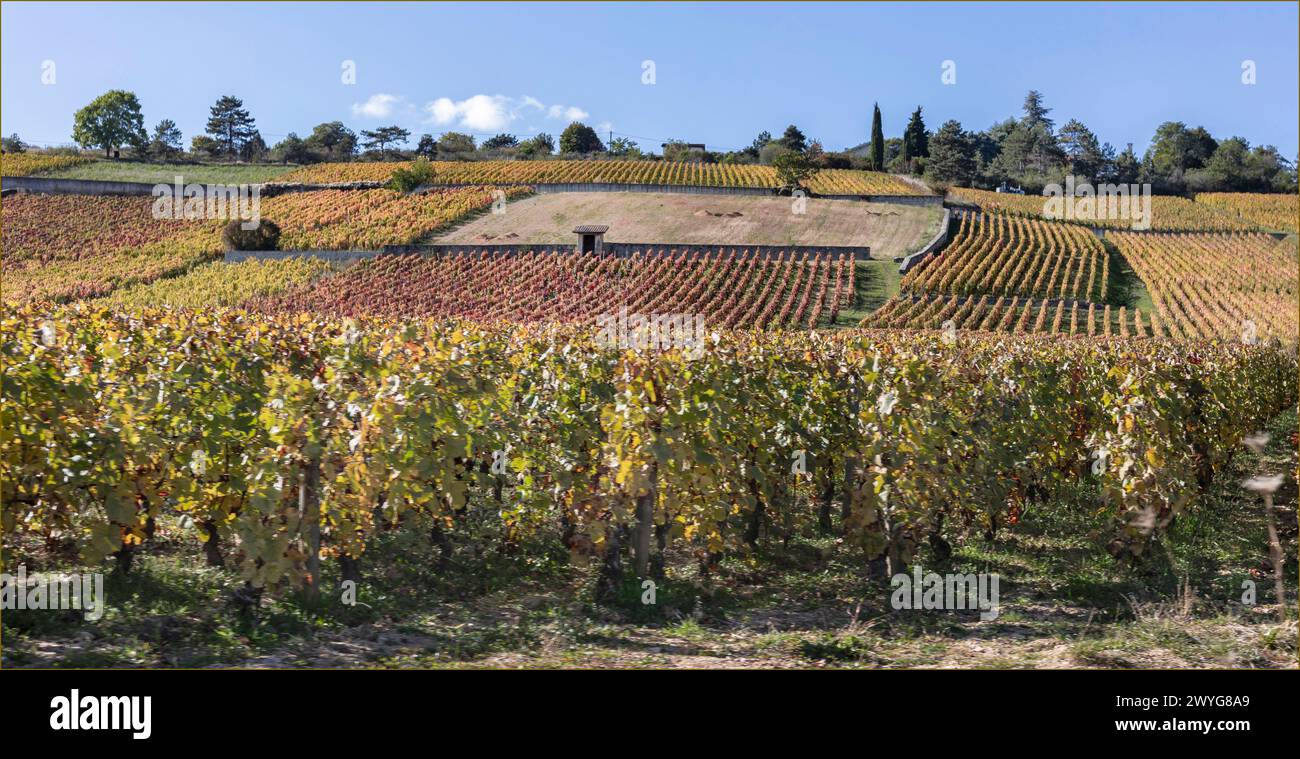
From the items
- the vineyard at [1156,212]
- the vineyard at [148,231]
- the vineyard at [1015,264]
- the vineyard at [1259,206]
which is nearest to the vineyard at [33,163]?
the vineyard at [148,231]

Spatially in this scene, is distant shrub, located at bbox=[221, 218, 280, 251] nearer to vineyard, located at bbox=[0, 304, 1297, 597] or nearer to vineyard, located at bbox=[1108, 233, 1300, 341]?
vineyard, located at bbox=[0, 304, 1297, 597]

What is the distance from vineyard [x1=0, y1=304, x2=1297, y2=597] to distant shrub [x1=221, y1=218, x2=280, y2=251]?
50523mm

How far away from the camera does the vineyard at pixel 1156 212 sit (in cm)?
7644

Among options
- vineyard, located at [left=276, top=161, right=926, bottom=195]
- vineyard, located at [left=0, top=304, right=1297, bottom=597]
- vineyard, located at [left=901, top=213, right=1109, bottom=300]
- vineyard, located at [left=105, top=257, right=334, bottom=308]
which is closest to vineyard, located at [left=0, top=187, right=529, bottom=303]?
vineyard, located at [left=105, top=257, right=334, bottom=308]

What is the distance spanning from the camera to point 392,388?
28.6 ft

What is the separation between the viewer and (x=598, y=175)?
86438 millimetres

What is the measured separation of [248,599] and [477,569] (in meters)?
2.46

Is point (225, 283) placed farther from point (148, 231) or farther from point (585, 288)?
point (585, 288)

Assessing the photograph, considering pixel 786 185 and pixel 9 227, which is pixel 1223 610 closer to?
pixel 786 185

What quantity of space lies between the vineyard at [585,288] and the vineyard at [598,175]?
24.0 m

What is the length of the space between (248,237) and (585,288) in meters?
23.7

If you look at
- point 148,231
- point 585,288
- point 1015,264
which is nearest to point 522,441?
point 585,288
